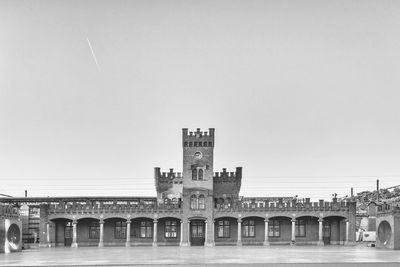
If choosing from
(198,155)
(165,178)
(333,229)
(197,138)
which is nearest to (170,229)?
(165,178)

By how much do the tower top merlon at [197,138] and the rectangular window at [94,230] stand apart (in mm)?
13505

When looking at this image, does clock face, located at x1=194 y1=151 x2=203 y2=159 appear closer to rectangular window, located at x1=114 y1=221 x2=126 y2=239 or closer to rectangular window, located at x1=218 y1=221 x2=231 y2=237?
rectangular window, located at x1=218 y1=221 x2=231 y2=237

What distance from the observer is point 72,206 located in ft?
216

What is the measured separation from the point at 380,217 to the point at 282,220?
1636cm

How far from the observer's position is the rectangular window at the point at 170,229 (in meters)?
66.9

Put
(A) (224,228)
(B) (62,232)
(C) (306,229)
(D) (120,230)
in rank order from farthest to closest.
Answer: (B) (62,232)
(D) (120,230)
(A) (224,228)
(C) (306,229)

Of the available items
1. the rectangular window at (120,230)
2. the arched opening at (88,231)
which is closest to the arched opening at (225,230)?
the rectangular window at (120,230)

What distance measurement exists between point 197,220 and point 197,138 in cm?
916

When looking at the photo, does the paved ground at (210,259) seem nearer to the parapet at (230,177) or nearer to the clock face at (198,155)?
the clock face at (198,155)

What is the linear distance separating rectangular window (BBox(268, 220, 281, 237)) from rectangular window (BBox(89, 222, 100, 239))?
63.4 ft

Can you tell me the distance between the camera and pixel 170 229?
220 ft

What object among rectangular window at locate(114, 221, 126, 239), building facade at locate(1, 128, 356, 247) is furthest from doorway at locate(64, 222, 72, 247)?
rectangular window at locate(114, 221, 126, 239)

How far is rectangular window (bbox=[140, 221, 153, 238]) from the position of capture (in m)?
A: 67.1

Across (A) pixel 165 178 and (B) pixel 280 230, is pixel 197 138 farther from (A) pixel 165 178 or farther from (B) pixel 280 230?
(B) pixel 280 230
